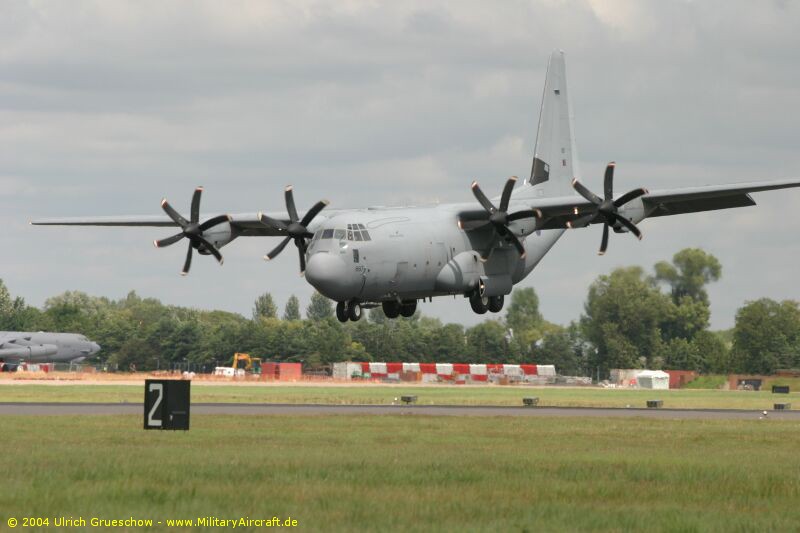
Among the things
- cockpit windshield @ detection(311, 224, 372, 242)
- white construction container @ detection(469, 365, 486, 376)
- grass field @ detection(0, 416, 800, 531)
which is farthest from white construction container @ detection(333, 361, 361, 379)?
grass field @ detection(0, 416, 800, 531)

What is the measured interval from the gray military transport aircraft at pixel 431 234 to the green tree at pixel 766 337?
9158 centimetres

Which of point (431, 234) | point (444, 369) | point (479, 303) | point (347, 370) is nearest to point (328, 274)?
point (431, 234)

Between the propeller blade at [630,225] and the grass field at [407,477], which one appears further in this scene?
the propeller blade at [630,225]

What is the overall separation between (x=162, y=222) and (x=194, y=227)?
4920 millimetres

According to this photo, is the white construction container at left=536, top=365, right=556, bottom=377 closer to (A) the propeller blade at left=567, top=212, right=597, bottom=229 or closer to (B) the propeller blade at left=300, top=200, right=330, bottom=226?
(A) the propeller blade at left=567, top=212, right=597, bottom=229

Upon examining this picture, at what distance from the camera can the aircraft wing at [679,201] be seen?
54469 millimetres

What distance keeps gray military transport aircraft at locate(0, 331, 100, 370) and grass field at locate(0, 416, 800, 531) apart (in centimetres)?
9842

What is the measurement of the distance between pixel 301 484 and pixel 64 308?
555 feet

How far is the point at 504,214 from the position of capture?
194 feet

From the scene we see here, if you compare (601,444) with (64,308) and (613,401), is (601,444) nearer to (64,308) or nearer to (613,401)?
(613,401)

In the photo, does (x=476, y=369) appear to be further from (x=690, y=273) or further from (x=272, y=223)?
(x=272, y=223)

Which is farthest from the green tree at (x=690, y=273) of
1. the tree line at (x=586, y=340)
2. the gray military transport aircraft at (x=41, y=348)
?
the gray military transport aircraft at (x=41, y=348)

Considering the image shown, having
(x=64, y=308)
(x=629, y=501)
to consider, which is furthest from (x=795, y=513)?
(x=64, y=308)

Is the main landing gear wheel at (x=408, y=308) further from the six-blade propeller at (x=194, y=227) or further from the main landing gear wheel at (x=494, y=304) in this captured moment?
the six-blade propeller at (x=194, y=227)
